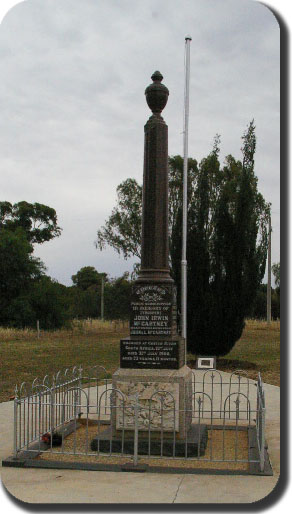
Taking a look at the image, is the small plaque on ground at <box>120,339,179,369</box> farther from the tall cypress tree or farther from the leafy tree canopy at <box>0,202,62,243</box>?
the leafy tree canopy at <box>0,202,62,243</box>

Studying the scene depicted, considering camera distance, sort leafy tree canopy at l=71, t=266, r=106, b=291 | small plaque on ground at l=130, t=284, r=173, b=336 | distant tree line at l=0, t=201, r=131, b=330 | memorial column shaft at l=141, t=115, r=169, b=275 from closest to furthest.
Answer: small plaque on ground at l=130, t=284, r=173, b=336
memorial column shaft at l=141, t=115, r=169, b=275
distant tree line at l=0, t=201, r=131, b=330
leafy tree canopy at l=71, t=266, r=106, b=291

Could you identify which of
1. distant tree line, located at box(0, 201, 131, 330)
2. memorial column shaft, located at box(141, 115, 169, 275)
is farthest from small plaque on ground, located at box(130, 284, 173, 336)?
distant tree line, located at box(0, 201, 131, 330)

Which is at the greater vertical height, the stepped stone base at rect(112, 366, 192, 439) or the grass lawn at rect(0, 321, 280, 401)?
the stepped stone base at rect(112, 366, 192, 439)

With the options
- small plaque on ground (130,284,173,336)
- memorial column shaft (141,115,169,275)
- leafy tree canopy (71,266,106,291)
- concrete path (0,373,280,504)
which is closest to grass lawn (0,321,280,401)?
small plaque on ground (130,284,173,336)

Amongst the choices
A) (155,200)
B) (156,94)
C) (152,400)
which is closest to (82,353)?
(155,200)

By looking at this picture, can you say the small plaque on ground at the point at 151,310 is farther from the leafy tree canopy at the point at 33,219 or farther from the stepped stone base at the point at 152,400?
the leafy tree canopy at the point at 33,219

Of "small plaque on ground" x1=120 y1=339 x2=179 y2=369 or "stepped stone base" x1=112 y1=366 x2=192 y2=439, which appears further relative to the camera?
"small plaque on ground" x1=120 y1=339 x2=179 y2=369

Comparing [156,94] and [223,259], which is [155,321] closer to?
[156,94]

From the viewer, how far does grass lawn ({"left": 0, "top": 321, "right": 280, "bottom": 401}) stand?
15.8 meters

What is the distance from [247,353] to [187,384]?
47.5 feet

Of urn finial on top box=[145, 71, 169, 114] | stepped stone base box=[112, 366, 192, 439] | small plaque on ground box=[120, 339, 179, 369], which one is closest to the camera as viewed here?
stepped stone base box=[112, 366, 192, 439]

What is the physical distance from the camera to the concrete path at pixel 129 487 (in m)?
5.31

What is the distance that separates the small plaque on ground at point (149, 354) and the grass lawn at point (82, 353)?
5047 millimetres

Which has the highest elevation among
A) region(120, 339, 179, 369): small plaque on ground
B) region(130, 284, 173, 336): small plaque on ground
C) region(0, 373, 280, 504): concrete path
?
region(130, 284, 173, 336): small plaque on ground
